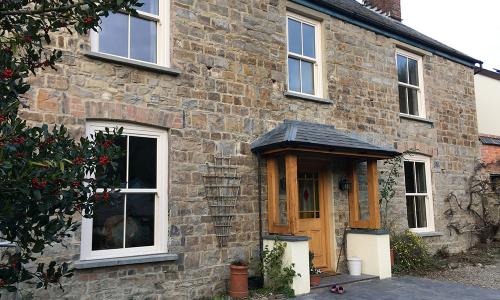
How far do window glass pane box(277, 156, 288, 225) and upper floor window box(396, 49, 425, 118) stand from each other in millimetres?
4476

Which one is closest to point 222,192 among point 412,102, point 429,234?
point 429,234

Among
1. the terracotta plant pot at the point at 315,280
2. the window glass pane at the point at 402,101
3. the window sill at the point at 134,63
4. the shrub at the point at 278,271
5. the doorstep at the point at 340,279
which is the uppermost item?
the window glass pane at the point at 402,101

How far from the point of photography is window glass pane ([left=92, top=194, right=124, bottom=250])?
631cm

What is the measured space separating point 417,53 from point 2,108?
11.5 metres

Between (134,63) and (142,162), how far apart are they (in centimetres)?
151

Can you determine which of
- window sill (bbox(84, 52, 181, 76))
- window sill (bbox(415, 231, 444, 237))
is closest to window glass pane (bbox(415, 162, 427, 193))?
window sill (bbox(415, 231, 444, 237))

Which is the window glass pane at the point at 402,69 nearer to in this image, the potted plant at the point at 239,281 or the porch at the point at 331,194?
the porch at the point at 331,194

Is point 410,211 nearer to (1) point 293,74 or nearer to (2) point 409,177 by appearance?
(2) point 409,177

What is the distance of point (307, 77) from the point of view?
9.47 m

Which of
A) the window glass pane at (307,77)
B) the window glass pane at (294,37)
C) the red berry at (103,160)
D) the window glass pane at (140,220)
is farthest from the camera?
the window glass pane at (307,77)

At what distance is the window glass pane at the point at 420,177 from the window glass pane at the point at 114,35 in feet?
26.3

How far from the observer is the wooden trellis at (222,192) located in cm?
735

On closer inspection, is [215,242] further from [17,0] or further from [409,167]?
[409,167]

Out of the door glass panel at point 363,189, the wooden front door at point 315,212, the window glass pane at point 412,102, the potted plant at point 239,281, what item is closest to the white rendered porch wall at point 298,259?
the potted plant at point 239,281
